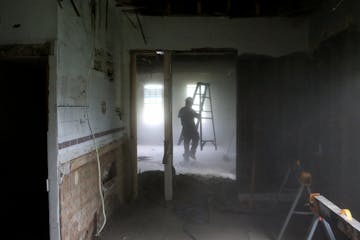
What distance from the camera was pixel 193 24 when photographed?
446 centimetres

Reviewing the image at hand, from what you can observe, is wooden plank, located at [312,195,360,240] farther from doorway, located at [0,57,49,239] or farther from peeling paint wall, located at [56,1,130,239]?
doorway, located at [0,57,49,239]

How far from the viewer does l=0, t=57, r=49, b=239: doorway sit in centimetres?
312

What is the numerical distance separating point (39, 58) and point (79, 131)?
2.32ft

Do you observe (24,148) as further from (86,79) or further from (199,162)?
(199,162)

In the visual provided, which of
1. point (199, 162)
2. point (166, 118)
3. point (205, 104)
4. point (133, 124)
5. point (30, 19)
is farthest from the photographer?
point (205, 104)

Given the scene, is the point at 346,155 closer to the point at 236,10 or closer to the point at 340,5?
the point at 340,5

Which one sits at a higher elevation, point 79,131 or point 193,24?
point 193,24

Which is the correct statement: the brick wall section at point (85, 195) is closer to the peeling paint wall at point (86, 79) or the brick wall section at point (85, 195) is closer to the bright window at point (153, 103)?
the peeling paint wall at point (86, 79)

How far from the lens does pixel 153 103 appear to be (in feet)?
37.1

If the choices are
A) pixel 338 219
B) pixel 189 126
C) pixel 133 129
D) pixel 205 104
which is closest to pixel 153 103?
pixel 205 104

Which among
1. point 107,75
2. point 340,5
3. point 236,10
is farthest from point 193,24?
point 340,5

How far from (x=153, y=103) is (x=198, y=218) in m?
7.73

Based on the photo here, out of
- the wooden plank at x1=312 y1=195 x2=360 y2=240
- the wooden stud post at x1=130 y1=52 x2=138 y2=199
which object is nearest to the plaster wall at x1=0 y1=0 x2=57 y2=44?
the wooden stud post at x1=130 y1=52 x2=138 y2=199

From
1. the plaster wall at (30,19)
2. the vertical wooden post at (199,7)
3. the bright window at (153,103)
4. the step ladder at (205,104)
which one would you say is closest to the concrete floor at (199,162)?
the step ladder at (205,104)
